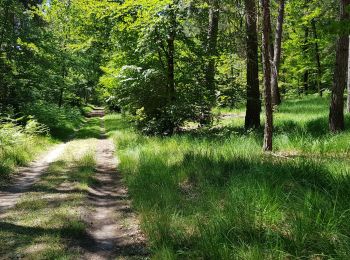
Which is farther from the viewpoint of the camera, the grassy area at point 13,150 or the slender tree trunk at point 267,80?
the grassy area at point 13,150

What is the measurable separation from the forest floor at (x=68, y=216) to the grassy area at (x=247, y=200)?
39cm

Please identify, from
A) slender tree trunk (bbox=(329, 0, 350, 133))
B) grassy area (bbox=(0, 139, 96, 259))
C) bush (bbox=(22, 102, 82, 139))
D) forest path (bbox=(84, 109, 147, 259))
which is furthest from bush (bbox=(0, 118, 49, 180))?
slender tree trunk (bbox=(329, 0, 350, 133))

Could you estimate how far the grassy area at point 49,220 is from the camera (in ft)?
17.1

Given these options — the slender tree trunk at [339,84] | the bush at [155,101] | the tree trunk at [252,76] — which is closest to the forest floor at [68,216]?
the bush at [155,101]

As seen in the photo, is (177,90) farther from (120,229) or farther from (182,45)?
(120,229)

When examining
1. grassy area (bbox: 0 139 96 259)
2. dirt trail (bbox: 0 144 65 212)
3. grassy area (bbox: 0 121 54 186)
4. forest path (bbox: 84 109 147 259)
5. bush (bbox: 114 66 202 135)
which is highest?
bush (bbox: 114 66 202 135)

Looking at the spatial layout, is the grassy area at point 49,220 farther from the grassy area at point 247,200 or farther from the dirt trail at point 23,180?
the grassy area at point 247,200

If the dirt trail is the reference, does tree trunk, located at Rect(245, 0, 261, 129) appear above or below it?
above

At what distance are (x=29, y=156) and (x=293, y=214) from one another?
10.3 meters

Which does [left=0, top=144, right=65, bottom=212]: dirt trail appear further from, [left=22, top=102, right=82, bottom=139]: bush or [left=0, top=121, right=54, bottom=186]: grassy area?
[left=22, top=102, right=82, bottom=139]: bush

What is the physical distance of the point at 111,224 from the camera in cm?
664

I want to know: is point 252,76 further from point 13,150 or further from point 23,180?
point 13,150

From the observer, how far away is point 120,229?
251 inches

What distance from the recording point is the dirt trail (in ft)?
25.8
